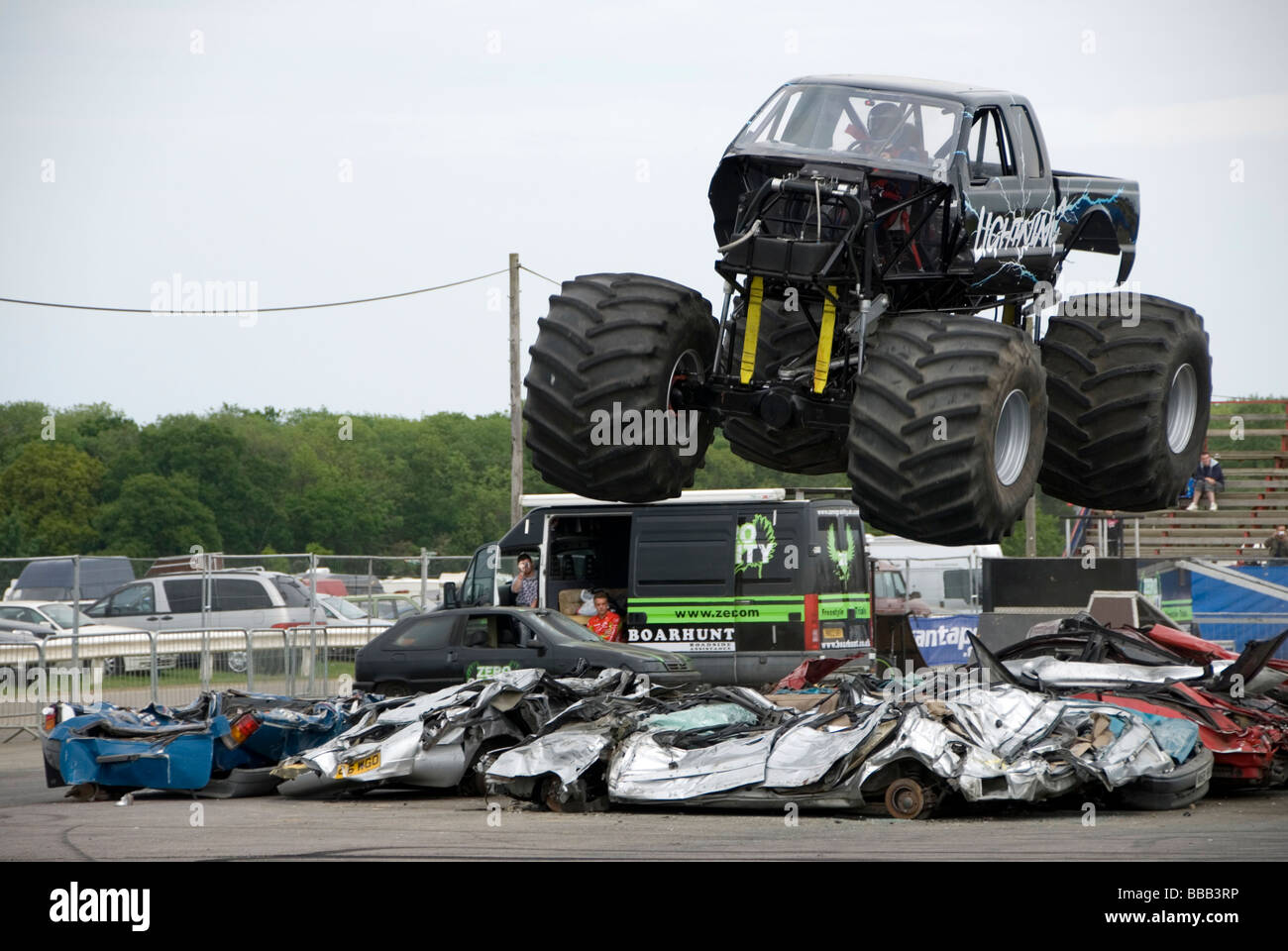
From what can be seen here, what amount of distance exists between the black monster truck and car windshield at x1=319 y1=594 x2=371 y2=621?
778 inches

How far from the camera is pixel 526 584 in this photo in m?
20.3

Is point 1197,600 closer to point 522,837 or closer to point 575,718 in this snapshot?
point 575,718

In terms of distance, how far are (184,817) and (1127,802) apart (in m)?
7.19

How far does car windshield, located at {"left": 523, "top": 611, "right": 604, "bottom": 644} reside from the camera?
58.4 ft

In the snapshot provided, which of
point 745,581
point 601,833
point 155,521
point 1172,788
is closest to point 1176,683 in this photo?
point 1172,788

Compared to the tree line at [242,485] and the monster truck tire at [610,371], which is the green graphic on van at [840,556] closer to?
the monster truck tire at [610,371]

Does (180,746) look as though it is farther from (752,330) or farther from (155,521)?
(155,521)

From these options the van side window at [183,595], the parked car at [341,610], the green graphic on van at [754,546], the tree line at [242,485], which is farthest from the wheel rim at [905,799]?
the tree line at [242,485]

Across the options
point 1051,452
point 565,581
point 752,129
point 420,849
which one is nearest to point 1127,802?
point 1051,452

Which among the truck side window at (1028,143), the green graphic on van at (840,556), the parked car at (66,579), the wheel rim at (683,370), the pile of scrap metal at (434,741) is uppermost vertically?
the truck side window at (1028,143)

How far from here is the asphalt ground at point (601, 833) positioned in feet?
32.7

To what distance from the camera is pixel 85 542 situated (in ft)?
263

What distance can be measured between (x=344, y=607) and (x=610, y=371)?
69.1 feet

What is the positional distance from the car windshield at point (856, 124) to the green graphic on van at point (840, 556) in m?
10.9
